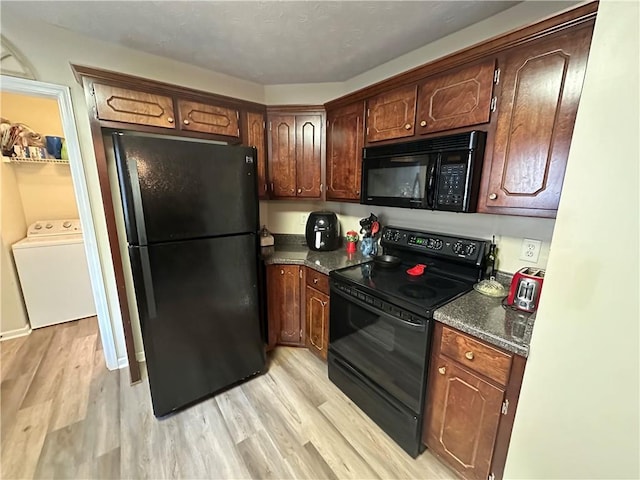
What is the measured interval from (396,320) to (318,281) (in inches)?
30.1

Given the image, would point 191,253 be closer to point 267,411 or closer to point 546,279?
point 267,411

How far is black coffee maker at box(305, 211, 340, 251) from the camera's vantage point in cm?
231

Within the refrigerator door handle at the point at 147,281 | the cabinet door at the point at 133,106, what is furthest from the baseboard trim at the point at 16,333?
the cabinet door at the point at 133,106

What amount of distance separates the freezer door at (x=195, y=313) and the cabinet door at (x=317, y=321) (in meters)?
0.44

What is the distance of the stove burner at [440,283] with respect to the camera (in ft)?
5.03

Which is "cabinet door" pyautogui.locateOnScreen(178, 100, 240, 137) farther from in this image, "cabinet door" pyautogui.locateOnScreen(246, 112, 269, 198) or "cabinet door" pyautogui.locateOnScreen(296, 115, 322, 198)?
"cabinet door" pyautogui.locateOnScreen(296, 115, 322, 198)

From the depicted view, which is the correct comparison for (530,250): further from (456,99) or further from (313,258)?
(313,258)

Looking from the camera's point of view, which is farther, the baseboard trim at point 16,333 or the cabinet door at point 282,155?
the baseboard trim at point 16,333

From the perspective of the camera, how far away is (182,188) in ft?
4.98

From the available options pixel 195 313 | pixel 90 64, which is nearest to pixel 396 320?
pixel 195 313

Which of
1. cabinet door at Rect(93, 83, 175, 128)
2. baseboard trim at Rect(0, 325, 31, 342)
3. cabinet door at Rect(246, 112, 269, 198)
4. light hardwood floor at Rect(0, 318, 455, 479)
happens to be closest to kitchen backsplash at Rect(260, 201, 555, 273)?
cabinet door at Rect(246, 112, 269, 198)

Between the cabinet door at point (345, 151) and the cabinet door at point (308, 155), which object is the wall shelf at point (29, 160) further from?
the cabinet door at point (345, 151)

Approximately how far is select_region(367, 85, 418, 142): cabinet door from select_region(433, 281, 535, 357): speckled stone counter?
1.02m

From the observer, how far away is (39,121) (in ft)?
9.50
